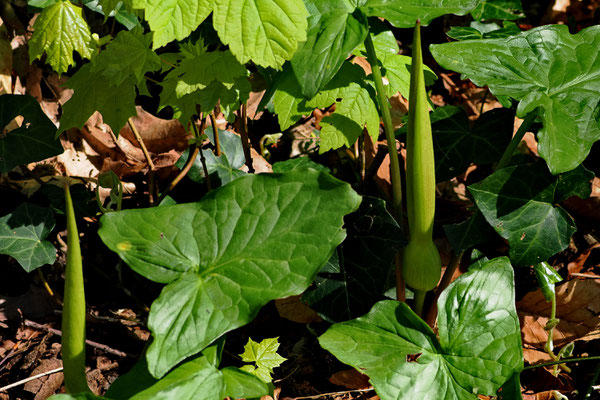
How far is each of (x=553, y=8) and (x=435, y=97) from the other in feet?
2.72

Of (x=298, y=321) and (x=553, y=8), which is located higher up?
(x=553, y=8)

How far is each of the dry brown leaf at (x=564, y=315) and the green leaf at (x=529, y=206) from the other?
15.3 inches

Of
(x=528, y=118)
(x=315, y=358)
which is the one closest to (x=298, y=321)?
(x=315, y=358)

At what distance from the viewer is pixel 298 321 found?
1.60 meters

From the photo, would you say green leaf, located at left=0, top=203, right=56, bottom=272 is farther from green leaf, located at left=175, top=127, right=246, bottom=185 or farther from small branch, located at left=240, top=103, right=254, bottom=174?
small branch, located at left=240, top=103, right=254, bottom=174

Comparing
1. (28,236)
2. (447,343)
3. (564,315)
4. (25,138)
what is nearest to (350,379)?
(447,343)

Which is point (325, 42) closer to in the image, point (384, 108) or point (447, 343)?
point (384, 108)

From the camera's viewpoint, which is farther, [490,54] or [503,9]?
[503,9]

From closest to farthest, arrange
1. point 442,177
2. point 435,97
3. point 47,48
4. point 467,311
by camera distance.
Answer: point 467,311, point 47,48, point 442,177, point 435,97

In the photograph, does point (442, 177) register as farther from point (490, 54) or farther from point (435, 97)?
point (435, 97)

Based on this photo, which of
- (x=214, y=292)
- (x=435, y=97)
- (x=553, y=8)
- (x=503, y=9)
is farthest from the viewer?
(x=553, y=8)

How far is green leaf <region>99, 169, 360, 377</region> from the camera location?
1.04 meters

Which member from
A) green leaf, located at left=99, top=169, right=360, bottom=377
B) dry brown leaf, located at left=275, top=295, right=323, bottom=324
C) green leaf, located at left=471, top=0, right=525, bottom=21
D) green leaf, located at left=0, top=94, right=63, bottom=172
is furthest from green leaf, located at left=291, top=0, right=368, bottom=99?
green leaf, located at left=471, top=0, right=525, bottom=21

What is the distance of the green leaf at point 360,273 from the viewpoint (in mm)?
1385
